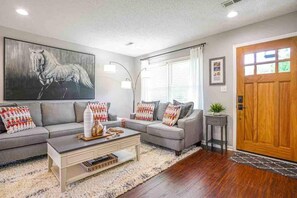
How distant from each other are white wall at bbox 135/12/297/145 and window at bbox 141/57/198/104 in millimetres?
319

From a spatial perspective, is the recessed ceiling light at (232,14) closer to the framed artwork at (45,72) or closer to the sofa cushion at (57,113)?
the framed artwork at (45,72)

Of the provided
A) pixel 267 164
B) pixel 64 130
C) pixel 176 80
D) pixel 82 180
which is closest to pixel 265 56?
pixel 267 164

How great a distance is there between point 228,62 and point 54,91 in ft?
12.5

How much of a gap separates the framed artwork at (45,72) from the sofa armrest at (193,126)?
2.58 meters

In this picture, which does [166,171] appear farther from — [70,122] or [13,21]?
[13,21]

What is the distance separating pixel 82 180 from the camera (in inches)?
78.7

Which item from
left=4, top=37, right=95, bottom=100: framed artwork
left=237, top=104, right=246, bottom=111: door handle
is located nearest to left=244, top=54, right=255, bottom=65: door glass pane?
left=237, top=104, right=246, bottom=111: door handle

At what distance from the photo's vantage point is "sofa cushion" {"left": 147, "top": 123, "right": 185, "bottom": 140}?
277 centimetres

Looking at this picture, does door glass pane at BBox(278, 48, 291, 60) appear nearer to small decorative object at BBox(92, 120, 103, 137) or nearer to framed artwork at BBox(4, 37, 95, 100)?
small decorative object at BBox(92, 120, 103, 137)

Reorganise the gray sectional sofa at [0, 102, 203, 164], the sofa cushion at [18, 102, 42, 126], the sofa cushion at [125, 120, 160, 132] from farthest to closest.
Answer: the sofa cushion at [125, 120, 160, 132] < the sofa cushion at [18, 102, 42, 126] < the gray sectional sofa at [0, 102, 203, 164]

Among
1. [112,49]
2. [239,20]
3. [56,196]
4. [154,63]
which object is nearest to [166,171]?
[56,196]

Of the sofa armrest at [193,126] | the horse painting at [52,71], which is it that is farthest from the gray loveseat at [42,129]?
the sofa armrest at [193,126]

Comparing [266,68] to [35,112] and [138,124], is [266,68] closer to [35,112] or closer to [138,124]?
[138,124]

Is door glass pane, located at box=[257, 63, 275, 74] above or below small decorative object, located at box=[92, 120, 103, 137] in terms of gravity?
above
